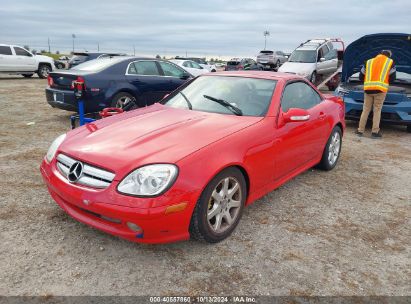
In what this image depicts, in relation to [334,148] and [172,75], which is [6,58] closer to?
[172,75]

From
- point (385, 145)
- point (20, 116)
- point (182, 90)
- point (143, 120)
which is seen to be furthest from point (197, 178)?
point (20, 116)

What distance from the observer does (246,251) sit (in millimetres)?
2994

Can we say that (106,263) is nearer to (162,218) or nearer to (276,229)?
(162,218)

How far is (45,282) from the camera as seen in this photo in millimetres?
2518

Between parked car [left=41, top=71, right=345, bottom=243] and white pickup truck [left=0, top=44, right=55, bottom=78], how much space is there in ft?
57.4

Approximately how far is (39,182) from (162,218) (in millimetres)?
2431

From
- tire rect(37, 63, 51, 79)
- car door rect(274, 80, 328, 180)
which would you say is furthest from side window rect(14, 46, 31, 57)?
car door rect(274, 80, 328, 180)

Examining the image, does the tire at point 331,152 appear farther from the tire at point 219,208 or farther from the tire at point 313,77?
the tire at point 313,77

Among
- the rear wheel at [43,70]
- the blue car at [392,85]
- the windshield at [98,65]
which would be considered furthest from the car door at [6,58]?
the blue car at [392,85]

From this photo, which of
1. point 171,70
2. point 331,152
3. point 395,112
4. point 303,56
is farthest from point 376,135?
point 303,56

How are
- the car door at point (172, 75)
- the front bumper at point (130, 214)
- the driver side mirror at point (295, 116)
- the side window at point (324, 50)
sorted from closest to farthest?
the front bumper at point (130, 214), the driver side mirror at point (295, 116), the car door at point (172, 75), the side window at point (324, 50)

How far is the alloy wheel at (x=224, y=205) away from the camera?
2969mm

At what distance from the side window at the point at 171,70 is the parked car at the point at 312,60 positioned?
727 centimetres

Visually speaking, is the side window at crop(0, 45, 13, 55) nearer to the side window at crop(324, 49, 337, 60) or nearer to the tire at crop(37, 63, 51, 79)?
the tire at crop(37, 63, 51, 79)
